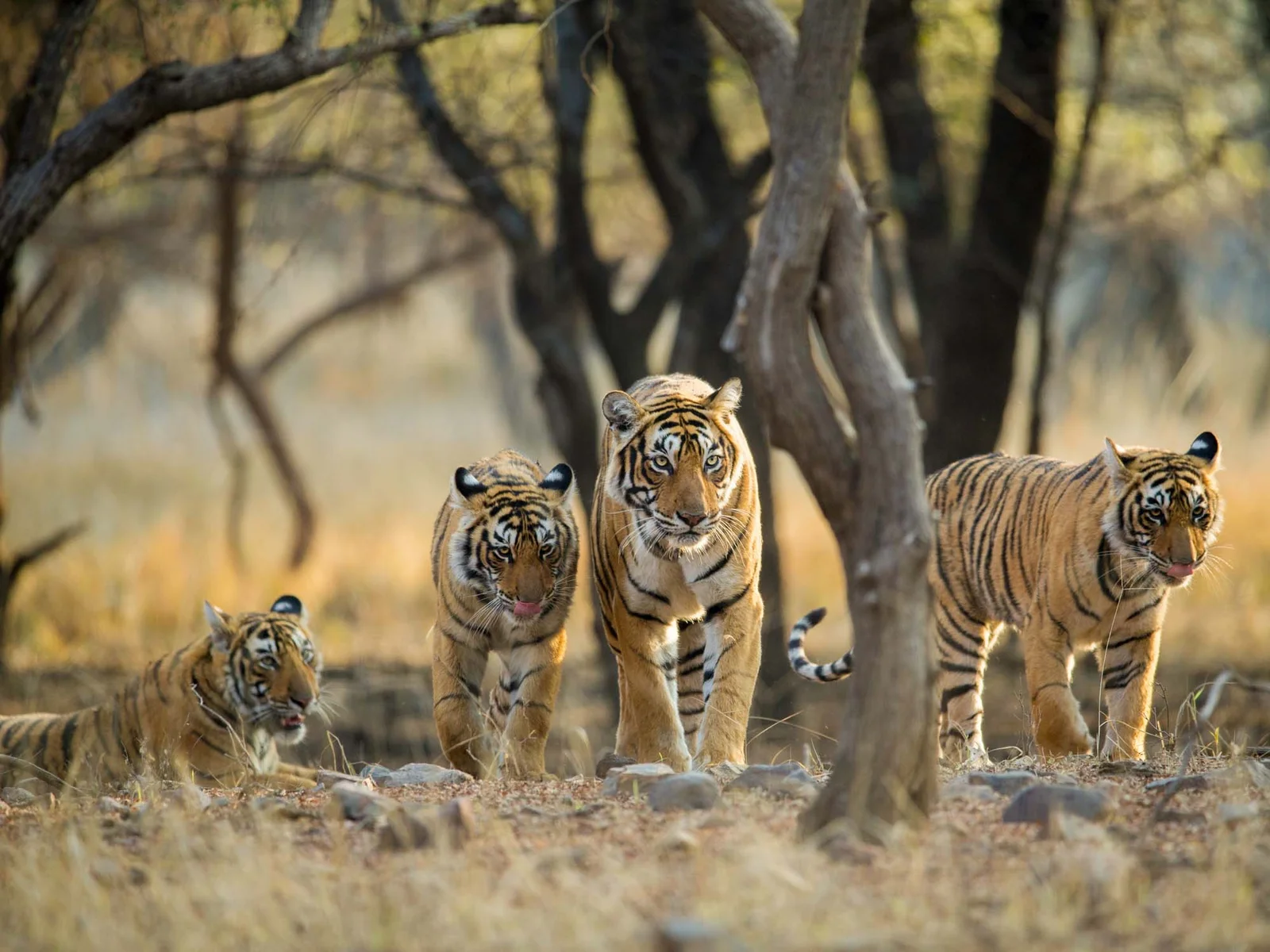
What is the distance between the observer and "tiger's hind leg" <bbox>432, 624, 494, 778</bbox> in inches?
220

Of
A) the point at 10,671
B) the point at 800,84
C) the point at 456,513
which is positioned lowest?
the point at 10,671

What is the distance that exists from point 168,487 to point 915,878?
59.5ft

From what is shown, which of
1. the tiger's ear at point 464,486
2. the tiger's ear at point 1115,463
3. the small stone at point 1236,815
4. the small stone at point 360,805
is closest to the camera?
the small stone at point 1236,815

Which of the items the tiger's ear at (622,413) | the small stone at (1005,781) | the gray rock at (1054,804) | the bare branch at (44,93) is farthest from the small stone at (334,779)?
the bare branch at (44,93)

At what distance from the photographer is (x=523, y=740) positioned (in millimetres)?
5445

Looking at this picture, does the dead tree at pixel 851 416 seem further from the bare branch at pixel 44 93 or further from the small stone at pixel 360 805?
the bare branch at pixel 44 93

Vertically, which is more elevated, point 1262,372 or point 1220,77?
point 1220,77

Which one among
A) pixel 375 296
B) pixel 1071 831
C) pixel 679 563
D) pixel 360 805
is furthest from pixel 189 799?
pixel 375 296

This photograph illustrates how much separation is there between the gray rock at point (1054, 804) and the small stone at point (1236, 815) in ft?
0.87

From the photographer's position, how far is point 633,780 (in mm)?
4406

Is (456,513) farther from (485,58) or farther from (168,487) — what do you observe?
(168,487)

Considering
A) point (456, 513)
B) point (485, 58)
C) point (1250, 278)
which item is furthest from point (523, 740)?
point (1250, 278)

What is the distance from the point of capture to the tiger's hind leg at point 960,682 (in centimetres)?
590

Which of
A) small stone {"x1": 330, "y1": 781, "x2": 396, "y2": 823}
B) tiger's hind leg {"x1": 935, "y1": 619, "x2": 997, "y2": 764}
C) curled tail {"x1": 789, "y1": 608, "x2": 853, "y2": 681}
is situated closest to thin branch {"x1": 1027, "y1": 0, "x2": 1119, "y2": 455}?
tiger's hind leg {"x1": 935, "y1": 619, "x2": 997, "y2": 764}
